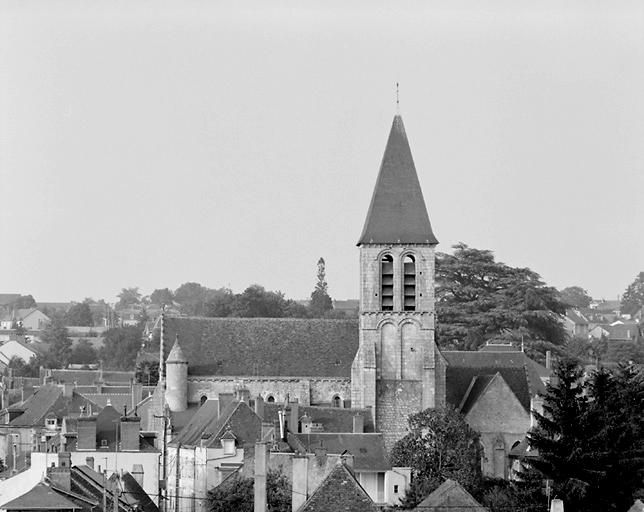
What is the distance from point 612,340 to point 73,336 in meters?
59.0

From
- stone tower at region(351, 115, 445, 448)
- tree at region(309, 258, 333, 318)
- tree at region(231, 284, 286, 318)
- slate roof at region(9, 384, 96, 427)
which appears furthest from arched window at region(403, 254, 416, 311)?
tree at region(309, 258, 333, 318)

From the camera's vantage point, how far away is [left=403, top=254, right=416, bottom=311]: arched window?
270 ft

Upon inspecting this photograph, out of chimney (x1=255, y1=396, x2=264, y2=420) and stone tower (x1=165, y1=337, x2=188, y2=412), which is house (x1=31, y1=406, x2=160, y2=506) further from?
chimney (x1=255, y1=396, x2=264, y2=420)

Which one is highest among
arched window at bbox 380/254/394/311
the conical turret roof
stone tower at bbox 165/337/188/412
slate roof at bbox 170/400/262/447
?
arched window at bbox 380/254/394/311

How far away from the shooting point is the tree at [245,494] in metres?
59.8

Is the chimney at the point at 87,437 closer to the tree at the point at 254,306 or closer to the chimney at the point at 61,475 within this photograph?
the chimney at the point at 61,475

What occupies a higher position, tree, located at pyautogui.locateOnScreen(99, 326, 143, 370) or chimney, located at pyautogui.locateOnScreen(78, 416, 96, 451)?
tree, located at pyautogui.locateOnScreen(99, 326, 143, 370)

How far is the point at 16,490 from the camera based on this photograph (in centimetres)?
5884

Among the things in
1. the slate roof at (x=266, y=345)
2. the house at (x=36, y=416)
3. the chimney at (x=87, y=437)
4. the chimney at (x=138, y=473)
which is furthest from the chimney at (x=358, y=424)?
the house at (x=36, y=416)

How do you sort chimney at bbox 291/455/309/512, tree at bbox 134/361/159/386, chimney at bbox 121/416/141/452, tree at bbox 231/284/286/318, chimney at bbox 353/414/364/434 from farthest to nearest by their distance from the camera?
tree at bbox 231/284/286/318 < tree at bbox 134/361/159/386 < chimney at bbox 353/414/364/434 < chimney at bbox 121/416/141/452 < chimney at bbox 291/455/309/512

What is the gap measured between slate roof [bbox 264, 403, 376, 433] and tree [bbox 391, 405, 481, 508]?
2398mm

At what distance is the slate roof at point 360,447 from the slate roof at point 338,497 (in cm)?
2241

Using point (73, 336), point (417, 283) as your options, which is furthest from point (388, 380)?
point (73, 336)

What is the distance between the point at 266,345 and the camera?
85.9 meters
